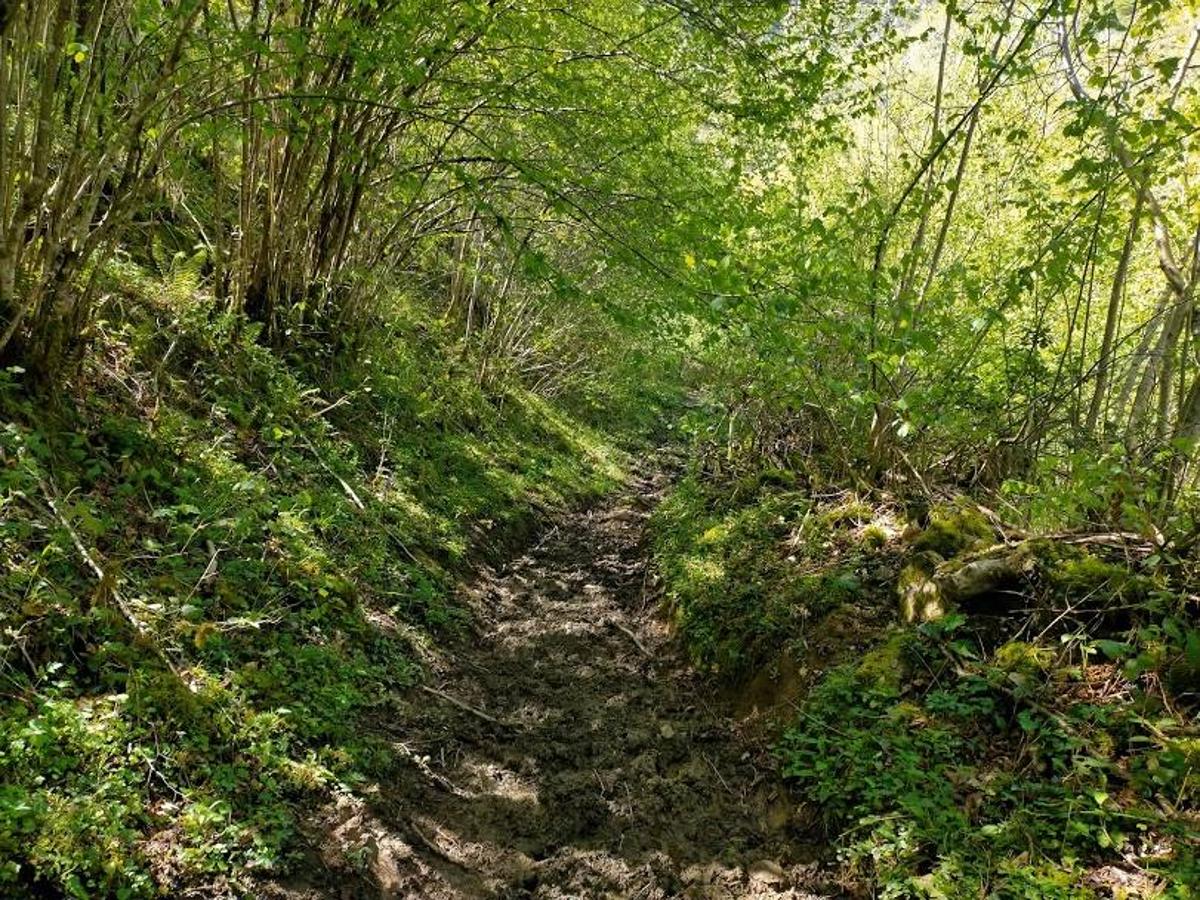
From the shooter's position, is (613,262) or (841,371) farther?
(841,371)

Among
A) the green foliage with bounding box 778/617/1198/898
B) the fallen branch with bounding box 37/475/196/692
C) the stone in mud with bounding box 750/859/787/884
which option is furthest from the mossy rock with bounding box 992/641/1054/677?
the fallen branch with bounding box 37/475/196/692

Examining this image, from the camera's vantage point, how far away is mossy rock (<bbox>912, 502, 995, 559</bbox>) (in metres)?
5.49

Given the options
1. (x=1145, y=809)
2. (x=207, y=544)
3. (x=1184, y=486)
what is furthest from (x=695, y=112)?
(x=1145, y=809)

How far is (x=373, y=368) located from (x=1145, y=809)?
27.8 ft

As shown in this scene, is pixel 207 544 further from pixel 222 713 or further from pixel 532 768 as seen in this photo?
pixel 532 768

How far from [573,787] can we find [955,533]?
10.9 ft

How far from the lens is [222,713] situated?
3.61m

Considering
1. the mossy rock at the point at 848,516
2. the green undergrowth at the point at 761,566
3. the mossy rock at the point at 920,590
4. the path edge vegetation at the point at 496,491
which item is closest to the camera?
the path edge vegetation at the point at 496,491

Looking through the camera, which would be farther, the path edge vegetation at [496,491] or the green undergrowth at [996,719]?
the path edge vegetation at [496,491]

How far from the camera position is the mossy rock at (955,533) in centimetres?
549

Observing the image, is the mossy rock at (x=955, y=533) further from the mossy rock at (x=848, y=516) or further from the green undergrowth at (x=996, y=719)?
the mossy rock at (x=848, y=516)

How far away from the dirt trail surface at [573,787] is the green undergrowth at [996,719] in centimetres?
40

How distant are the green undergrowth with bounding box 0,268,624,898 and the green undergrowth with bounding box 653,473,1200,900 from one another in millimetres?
2509

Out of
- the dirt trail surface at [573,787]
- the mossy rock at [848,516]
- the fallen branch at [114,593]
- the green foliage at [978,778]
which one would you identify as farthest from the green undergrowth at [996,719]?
the fallen branch at [114,593]
